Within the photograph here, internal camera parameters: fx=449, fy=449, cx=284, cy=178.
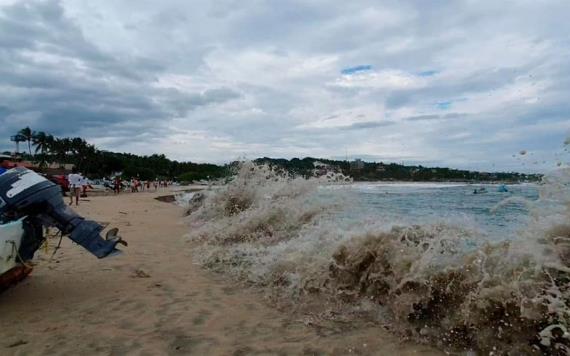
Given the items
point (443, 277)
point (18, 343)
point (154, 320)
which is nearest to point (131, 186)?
point (154, 320)

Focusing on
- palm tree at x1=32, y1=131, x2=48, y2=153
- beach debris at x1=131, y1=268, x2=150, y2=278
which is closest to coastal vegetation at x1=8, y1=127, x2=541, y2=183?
palm tree at x1=32, y1=131, x2=48, y2=153

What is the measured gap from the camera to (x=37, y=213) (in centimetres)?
563

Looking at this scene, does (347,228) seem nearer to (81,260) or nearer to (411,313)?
(411,313)

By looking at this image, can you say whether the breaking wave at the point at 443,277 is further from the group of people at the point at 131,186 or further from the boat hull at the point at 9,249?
the group of people at the point at 131,186

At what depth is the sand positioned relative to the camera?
4.07 meters

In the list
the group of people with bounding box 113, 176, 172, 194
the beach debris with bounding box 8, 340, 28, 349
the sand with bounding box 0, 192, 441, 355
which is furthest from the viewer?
the group of people with bounding box 113, 176, 172, 194

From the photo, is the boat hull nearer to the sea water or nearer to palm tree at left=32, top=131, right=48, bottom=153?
the sea water

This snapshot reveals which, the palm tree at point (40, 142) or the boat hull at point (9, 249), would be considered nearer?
the boat hull at point (9, 249)

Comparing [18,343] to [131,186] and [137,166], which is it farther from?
[137,166]

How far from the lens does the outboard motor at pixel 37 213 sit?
543 cm

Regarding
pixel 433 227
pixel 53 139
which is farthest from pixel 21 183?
pixel 53 139

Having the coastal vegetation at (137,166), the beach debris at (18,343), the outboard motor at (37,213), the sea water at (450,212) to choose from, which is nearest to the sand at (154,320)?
the beach debris at (18,343)

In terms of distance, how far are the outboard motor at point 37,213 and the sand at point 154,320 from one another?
681mm

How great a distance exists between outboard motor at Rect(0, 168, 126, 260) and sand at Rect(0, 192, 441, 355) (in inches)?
26.8
